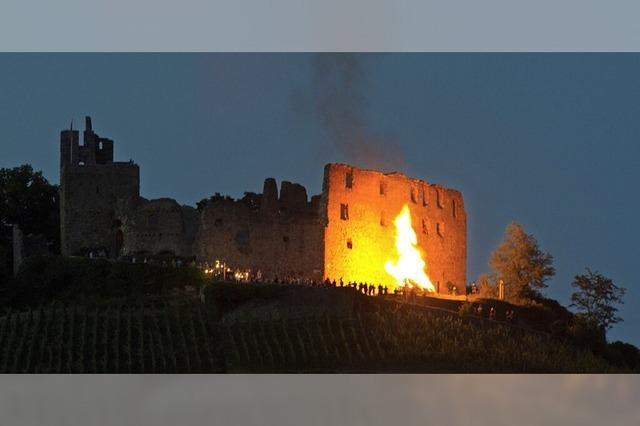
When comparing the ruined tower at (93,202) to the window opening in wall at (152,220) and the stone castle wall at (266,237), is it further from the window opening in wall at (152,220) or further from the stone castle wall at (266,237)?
the stone castle wall at (266,237)

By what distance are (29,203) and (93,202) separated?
17.8ft

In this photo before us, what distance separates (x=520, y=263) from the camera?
47.9m

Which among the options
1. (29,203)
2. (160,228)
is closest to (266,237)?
(160,228)

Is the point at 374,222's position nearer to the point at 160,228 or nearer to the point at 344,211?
the point at 344,211

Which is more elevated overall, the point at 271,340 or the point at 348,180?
the point at 348,180

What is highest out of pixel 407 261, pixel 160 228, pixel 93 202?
pixel 93 202

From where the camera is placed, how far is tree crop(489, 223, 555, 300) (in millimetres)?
47812

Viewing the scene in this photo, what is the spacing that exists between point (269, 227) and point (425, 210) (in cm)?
615

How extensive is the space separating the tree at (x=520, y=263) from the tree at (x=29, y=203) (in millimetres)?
14557

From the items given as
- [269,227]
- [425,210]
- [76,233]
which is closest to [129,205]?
[76,233]

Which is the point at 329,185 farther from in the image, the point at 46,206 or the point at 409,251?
the point at 46,206

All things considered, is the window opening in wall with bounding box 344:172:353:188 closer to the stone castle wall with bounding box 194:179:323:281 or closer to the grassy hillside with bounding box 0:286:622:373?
the stone castle wall with bounding box 194:179:323:281

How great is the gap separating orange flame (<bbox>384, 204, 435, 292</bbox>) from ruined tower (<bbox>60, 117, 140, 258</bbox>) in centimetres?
807

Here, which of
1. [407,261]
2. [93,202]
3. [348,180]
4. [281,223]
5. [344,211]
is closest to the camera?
[281,223]
